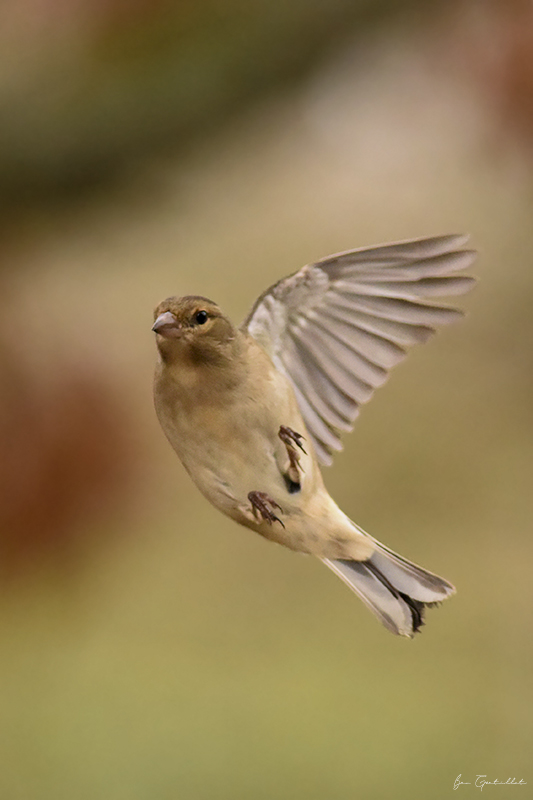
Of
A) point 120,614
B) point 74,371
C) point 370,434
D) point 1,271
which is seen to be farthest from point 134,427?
point 120,614

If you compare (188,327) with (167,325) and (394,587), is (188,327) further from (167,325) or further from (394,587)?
(394,587)

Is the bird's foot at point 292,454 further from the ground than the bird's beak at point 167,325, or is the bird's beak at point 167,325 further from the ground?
the bird's beak at point 167,325

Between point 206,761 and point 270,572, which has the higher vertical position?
point 270,572

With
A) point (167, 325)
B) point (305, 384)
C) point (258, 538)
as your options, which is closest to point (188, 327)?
point (167, 325)

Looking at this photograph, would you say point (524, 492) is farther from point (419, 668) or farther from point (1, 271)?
point (1, 271)

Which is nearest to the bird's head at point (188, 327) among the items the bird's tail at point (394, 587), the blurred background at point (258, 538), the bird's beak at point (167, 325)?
the bird's beak at point (167, 325)

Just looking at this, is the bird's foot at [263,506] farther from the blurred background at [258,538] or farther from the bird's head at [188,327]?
the blurred background at [258,538]
